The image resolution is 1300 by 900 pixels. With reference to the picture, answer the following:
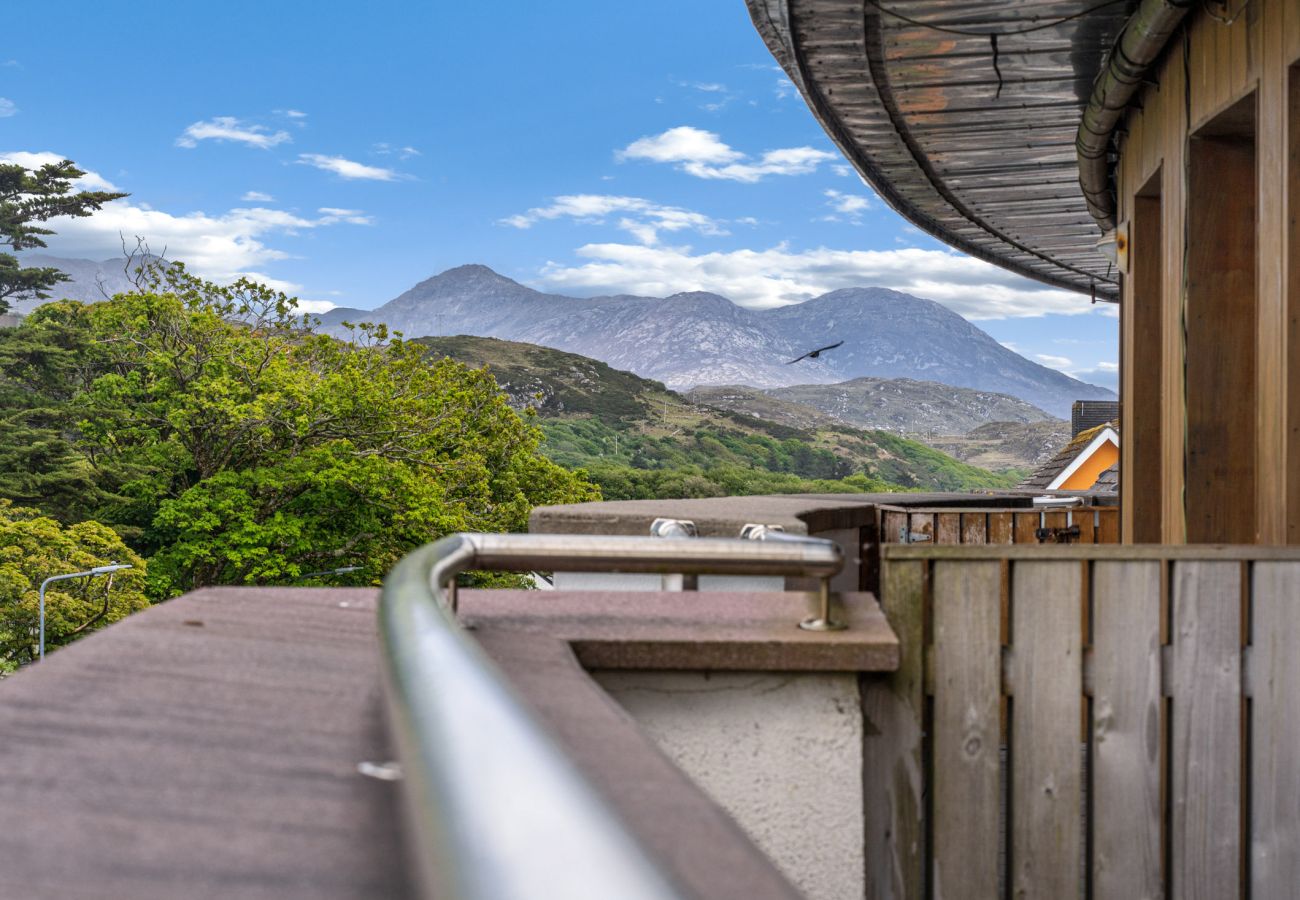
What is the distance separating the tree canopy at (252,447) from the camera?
3366 cm

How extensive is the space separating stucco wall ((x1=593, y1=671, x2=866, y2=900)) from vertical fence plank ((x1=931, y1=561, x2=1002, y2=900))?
36cm

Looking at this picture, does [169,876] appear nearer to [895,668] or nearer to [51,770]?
[51,770]

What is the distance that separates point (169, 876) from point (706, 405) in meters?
120

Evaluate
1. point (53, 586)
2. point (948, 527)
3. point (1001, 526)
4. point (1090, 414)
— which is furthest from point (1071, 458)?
point (53, 586)

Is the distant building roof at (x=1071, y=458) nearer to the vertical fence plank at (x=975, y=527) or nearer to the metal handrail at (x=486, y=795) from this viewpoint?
the vertical fence plank at (x=975, y=527)

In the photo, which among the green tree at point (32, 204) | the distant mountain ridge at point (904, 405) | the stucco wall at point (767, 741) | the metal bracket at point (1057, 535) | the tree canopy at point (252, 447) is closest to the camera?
the stucco wall at point (767, 741)

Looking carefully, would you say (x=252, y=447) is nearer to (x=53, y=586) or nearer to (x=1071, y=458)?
(x=53, y=586)

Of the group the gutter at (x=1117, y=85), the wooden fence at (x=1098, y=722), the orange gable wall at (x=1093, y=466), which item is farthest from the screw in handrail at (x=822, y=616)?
the orange gable wall at (x=1093, y=466)

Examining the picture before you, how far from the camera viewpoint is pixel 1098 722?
2248 mm

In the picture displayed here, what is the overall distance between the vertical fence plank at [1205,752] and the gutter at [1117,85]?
3146mm

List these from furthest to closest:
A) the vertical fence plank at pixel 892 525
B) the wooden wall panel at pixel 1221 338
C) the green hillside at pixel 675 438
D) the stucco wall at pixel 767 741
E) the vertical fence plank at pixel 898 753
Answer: the green hillside at pixel 675 438, the vertical fence plank at pixel 892 525, the wooden wall panel at pixel 1221 338, the vertical fence plank at pixel 898 753, the stucco wall at pixel 767 741

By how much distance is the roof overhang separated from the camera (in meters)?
5.23

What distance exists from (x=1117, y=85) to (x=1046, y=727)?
14.0ft

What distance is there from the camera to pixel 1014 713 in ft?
7.31
